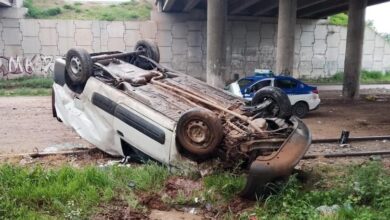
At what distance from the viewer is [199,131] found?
5.92 meters

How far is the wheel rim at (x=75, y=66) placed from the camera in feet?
25.2

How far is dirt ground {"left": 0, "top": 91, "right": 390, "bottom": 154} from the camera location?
9.97 m

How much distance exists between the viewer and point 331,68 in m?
35.5

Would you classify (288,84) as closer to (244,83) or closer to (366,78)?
(244,83)

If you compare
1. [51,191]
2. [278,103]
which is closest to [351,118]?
[278,103]

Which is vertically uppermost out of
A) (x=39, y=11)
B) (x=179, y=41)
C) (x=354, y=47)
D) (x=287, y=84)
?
(x=39, y=11)

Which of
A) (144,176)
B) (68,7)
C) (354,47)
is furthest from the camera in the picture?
(68,7)

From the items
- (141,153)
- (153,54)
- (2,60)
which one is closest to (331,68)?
(2,60)

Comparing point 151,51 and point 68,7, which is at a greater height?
point 68,7

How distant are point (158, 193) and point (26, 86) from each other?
72.4 ft

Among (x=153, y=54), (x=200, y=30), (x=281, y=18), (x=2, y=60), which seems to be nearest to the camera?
(x=153, y=54)

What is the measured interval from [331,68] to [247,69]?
7.93 meters

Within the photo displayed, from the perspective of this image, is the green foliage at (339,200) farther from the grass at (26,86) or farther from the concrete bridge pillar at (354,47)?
the grass at (26,86)

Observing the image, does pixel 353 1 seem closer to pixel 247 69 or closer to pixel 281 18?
pixel 281 18
